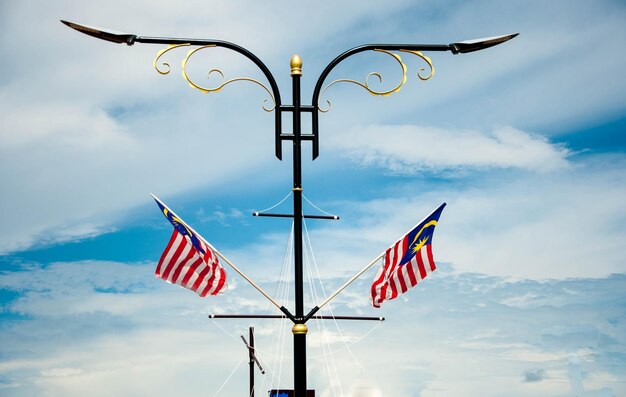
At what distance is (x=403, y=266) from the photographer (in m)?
12.1

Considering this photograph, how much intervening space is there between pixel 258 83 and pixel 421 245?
3.49 meters

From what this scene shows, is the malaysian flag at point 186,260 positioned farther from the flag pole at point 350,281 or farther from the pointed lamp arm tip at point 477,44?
the pointed lamp arm tip at point 477,44

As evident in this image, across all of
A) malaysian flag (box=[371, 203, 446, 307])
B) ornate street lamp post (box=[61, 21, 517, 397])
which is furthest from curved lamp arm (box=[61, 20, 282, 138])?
malaysian flag (box=[371, 203, 446, 307])

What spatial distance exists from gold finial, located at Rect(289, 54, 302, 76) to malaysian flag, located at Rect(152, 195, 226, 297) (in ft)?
8.96

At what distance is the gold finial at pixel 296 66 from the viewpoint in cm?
1166

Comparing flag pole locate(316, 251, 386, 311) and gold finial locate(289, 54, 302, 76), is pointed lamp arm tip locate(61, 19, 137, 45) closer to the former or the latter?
gold finial locate(289, 54, 302, 76)

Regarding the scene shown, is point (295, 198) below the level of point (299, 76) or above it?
below

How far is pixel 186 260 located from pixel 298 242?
176 cm

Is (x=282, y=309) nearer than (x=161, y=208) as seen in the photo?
Yes

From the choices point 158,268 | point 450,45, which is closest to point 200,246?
point 158,268

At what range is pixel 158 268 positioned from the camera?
11805 mm

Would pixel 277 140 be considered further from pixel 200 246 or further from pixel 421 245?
pixel 421 245

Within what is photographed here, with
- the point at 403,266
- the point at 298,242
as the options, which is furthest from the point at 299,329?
the point at 403,266

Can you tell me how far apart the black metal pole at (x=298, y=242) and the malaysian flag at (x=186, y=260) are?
1492mm
